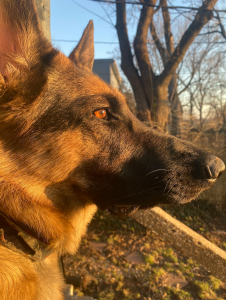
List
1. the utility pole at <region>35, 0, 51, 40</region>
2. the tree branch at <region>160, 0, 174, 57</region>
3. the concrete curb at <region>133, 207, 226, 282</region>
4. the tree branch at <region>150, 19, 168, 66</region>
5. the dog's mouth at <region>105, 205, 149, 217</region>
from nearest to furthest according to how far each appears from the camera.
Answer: the dog's mouth at <region>105, 205, 149, 217</region> → the utility pole at <region>35, 0, 51, 40</region> → the concrete curb at <region>133, 207, 226, 282</region> → the tree branch at <region>160, 0, 174, 57</region> → the tree branch at <region>150, 19, 168, 66</region>

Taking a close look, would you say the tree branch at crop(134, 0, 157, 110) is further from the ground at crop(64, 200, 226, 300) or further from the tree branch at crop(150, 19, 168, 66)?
the ground at crop(64, 200, 226, 300)

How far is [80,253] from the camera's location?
471 centimetres

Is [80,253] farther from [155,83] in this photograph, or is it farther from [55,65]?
[155,83]

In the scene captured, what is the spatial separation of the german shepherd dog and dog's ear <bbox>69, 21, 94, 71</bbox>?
2.14 feet

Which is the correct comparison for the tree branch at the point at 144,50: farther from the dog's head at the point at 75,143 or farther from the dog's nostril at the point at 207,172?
the dog's nostril at the point at 207,172

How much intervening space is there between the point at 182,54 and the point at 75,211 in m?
6.18

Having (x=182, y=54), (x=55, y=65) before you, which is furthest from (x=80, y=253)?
(x=182, y=54)

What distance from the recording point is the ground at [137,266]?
11.6ft

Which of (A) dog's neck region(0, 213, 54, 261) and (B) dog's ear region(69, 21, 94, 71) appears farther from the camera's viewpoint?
(B) dog's ear region(69, 21, 94, 71)

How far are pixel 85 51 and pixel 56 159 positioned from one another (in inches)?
62.8

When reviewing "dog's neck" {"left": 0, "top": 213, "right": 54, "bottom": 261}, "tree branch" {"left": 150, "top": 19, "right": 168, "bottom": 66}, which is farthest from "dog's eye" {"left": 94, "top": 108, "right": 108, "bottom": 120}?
"tree branch" {"left": 150, "top": 19, "right": 168, "bottom": 66}

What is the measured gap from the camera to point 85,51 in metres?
2.75

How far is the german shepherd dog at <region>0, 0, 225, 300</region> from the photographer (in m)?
1.68

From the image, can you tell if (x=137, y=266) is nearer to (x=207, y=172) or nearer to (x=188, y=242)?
(x=188, y=242)
